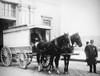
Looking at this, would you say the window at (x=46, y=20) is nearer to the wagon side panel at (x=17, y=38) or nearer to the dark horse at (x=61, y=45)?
the wagon side panel at (x=17, y=38)

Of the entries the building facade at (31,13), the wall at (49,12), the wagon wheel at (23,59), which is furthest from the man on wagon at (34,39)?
the wall at (49,12)

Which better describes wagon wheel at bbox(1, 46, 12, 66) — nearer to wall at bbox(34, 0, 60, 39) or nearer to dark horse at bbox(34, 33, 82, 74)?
dark horse at bbox(34, 33, 82, 74)

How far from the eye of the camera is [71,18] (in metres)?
5.50

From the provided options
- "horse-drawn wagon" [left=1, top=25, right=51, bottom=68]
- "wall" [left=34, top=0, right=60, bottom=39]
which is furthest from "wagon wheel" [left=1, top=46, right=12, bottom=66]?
"wall" [left=34, top=0, right=60, bottom=39]

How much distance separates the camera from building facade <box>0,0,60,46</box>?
907 centimetres

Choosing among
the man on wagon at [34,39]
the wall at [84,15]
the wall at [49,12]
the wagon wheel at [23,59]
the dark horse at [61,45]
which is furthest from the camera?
the wall at [49,12]

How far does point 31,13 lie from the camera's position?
11.1m

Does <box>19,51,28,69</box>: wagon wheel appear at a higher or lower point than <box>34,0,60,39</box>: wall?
lower

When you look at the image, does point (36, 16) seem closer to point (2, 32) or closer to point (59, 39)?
point (2, 32)

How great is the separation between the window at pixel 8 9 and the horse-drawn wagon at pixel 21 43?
79 centimetres

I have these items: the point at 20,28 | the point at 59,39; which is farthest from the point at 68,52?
the point at 20,28

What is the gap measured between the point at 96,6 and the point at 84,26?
1.90 ft

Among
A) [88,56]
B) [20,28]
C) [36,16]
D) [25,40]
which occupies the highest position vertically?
[36,16]

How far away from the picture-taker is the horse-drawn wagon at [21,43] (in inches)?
279
